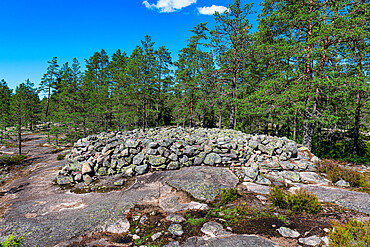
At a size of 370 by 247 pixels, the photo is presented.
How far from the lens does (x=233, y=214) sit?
4.52 meters

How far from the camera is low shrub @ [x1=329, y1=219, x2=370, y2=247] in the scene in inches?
103

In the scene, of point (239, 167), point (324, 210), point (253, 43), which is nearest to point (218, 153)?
point (239, 167)

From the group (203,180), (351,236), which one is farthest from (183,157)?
(351,236)

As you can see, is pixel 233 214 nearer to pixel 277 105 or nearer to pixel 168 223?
pixel 168 223

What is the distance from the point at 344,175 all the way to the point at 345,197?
233cm

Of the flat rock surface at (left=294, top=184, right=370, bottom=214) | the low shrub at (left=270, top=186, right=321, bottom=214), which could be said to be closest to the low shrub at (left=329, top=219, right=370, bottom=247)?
the low shrub at (left=270, top=186, right=321, bottom=214)

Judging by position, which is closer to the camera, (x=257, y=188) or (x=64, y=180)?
(x=257, y=188)

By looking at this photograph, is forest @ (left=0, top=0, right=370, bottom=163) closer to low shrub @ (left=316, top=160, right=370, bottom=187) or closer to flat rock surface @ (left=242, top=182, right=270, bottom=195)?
low shrub @ (left=316, top=160, right=370, bottom=187)

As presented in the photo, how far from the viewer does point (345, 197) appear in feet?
16.6

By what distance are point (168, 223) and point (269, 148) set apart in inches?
289

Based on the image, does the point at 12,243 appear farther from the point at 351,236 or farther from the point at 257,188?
the point at 257,188

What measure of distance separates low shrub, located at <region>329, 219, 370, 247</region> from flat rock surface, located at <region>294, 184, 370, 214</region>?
2181 millimetres

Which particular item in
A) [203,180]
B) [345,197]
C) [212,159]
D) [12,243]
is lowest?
[203,180]

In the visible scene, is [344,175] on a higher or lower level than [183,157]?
lower
